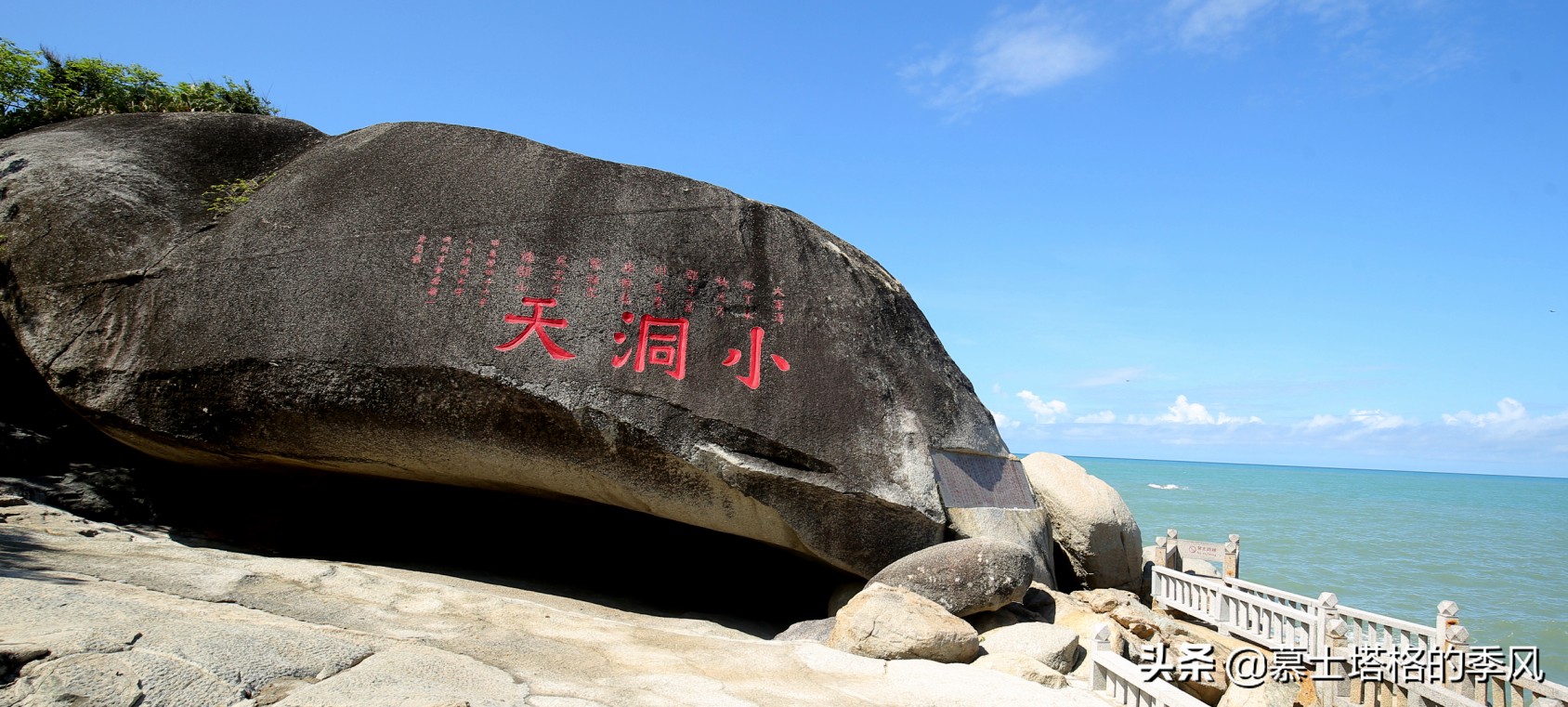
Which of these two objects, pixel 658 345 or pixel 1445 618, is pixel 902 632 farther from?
pixel 1445 618

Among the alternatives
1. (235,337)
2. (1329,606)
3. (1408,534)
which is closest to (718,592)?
(235,337)

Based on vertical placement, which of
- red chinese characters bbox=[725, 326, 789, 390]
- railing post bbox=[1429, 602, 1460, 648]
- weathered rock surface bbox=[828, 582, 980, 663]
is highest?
red chinese characters bbox=[725, 326, 789, 390]

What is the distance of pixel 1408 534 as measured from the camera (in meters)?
28.7

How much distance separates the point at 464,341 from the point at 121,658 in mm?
3504

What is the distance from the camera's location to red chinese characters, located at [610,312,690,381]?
21.7ft

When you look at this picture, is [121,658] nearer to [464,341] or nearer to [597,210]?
[464,341]

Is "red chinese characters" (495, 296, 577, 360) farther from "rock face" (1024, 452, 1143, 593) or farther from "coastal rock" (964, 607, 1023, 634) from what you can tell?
"rock face" (1024, 452, 1143, 593)

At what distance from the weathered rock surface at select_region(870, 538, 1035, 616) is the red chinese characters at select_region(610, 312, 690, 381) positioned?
7.24 feet

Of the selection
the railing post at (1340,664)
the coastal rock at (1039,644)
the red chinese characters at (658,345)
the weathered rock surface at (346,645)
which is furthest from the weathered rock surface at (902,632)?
the railing post at (1340,664)

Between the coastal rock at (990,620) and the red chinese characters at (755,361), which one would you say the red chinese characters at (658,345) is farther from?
the coastal rock at (990,620)

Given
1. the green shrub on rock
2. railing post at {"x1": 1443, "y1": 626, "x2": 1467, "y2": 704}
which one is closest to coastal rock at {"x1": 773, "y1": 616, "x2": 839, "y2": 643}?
railing post at {"x1": 1443, "y1": 626, "x2": 1467, "y2": 704}

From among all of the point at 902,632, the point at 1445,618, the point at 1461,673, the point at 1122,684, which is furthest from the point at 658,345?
the point at 1445,618

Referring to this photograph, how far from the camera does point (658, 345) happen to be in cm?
673

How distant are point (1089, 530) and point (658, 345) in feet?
16.7
